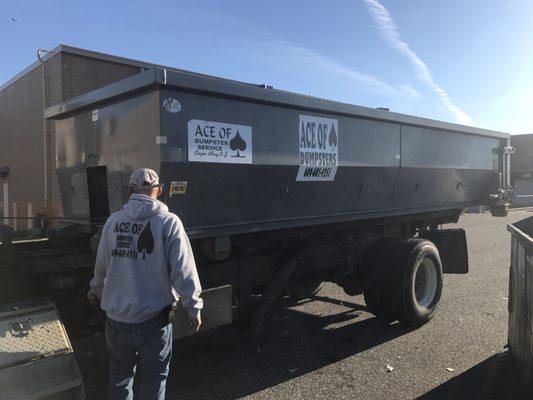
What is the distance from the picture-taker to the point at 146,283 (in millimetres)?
3057

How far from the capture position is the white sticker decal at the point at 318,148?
511 centimetres

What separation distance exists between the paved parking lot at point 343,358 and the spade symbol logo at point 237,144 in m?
2.08

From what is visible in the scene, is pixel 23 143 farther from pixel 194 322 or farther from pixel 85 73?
pixel 194 322

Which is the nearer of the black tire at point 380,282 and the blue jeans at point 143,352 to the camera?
the blue jeans at point 143,352

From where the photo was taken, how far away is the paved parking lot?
439 cm

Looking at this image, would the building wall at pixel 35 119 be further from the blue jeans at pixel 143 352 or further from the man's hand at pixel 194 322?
the man's hand at pixel 194 322

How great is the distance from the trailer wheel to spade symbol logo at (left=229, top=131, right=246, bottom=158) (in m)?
2.87

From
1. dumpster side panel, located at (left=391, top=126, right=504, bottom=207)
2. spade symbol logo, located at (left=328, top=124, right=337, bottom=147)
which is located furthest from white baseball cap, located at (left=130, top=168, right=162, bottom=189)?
dumpster side panel, located at (left=391, top=126, right=504, bottom=207)

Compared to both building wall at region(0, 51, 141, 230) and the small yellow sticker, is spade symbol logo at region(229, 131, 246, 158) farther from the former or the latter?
building wall at region(0, 51, 141, 230)

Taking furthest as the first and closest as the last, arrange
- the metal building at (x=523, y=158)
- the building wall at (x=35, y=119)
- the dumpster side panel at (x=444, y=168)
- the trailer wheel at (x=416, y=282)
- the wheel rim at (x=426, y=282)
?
the metal building at (x=523, y=158) → the building wall at (x=35, y=119) → the dumpster side panel at (x=444, y=168) → the wheel rim at (x=426, y=282) → the trailer wheel at (x=416, y=282)

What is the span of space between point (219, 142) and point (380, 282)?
3125mm

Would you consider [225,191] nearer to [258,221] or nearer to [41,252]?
[258,221]

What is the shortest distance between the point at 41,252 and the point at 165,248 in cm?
181

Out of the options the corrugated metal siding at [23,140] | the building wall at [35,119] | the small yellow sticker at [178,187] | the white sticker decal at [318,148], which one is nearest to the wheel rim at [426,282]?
the white sticker decal at [318,148]
